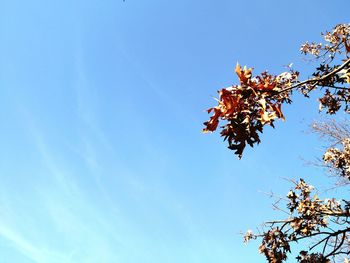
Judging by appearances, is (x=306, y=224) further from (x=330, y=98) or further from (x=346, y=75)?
(x=346, y=75)

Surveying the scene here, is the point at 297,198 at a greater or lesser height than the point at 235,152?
greater

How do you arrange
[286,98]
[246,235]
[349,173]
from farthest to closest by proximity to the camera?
[349,173]
[246,235]
[286,98]

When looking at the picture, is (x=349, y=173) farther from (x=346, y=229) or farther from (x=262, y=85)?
(x=262, y=85)

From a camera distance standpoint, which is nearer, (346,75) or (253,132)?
(253,132)

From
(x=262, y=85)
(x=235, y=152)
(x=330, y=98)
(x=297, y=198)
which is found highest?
(x=330, y=98)

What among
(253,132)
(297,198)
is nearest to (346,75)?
(253,132)

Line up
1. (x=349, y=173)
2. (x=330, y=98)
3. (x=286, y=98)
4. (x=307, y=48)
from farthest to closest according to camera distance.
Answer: (x=307, y=48) < (x=349, y=173) < (x=330, y=98) < (x=286, y=98)

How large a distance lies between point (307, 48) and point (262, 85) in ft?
20.0

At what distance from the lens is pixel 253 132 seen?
10.7ft

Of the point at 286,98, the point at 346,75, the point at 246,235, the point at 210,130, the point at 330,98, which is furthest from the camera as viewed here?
the point at 246,235

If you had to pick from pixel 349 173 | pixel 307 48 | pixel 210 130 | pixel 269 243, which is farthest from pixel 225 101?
pixel 307 48

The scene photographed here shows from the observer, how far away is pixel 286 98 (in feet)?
17.0

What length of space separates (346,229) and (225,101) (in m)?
3.91

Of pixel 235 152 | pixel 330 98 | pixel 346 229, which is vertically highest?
pixel 330 98
